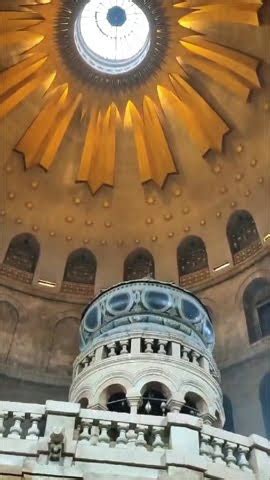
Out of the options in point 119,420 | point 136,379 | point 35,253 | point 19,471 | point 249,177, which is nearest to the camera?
point 19,471

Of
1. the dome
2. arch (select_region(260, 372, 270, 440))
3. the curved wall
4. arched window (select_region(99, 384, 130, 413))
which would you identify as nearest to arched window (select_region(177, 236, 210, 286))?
the curved wall

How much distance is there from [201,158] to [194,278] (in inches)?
155

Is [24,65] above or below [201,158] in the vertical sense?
above

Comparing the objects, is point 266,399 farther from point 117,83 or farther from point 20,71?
point 20,71

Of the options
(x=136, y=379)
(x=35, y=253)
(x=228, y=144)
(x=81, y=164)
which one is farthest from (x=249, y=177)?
(x=136, y=379)

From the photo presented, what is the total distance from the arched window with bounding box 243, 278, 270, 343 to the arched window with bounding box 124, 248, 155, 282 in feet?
11.3

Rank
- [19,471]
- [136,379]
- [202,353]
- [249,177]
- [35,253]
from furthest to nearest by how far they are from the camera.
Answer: [35,253] → [249,177] → [202,353] → [136,379] → [19,471]

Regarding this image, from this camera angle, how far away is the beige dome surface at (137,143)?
1844 centimetres

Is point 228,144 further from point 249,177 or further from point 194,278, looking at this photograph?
point 194,278

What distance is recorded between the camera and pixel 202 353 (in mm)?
12305

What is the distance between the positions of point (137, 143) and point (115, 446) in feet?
45.4

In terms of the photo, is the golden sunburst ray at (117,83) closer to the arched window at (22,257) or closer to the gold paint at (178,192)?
the gold paint at (178,192)

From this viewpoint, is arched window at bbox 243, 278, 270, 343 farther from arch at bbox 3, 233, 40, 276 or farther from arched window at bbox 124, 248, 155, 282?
arch at bbox 3, 233, 40, 276

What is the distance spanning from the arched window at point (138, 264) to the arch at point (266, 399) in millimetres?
5651
